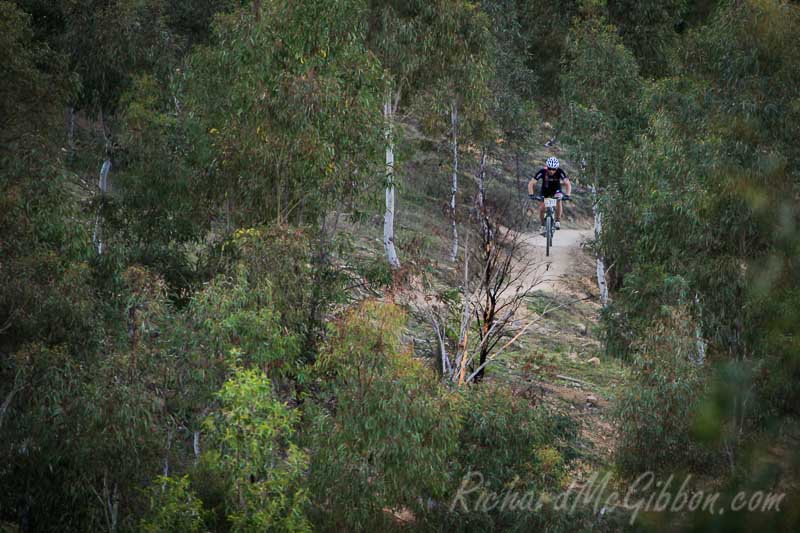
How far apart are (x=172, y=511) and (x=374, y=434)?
290cm

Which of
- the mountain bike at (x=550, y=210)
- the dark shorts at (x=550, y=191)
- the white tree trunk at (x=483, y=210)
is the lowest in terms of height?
the white tree trunk at (x=483, y=210)

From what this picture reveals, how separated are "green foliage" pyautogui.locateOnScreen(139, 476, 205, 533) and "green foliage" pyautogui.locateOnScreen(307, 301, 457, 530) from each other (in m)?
1.99

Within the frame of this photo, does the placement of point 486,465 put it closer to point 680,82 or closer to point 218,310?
point 218,310

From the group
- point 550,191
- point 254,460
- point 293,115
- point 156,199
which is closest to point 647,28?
point 550,191

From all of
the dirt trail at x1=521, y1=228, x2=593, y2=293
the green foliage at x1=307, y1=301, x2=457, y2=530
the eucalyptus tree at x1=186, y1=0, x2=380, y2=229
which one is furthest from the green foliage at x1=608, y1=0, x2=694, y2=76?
the green foliage at x1=307, y1=301, x2=457, y2=530

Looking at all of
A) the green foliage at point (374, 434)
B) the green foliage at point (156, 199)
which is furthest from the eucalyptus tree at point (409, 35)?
the green foliage at point (374, 434)

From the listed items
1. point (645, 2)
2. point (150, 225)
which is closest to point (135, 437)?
point (150, 225)

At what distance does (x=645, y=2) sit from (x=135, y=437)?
85.7ft

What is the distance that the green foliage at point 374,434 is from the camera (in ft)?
42.0

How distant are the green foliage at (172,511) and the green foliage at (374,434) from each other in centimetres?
199

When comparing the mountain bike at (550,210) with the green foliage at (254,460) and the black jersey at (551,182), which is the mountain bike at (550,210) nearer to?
the black jersey at (551,182)

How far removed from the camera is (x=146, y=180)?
62.2ft

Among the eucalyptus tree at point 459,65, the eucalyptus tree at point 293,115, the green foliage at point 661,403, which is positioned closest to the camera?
the green foliage at point 661,403

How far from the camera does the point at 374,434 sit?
12961 millimetres
